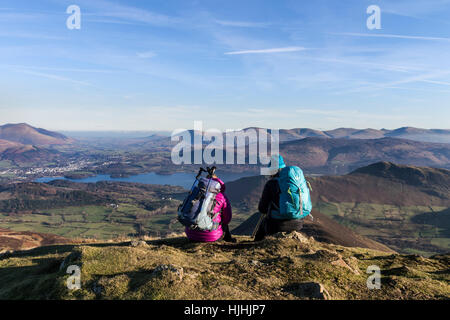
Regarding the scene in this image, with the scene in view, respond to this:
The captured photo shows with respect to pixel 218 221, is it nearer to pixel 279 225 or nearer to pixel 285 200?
pixel 279 225

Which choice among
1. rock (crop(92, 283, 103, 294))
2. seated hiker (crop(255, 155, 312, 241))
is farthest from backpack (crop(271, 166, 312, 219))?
rock (crop(92, 283, 103, 294))

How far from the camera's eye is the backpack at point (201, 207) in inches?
404

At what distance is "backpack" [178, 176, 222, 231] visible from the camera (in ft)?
33.6

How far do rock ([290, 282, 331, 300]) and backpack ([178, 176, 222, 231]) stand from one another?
4728 millimetres

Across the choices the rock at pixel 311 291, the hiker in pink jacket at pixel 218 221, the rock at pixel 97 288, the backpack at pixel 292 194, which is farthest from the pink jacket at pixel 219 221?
the rock at pixel 97 288

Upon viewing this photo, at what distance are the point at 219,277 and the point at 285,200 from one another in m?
5.15

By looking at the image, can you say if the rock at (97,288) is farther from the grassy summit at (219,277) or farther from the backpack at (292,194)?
the backpack at (292,194)

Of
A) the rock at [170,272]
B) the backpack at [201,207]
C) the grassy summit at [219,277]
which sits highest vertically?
the backpack at [201,207]

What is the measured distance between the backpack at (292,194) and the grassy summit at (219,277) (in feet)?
4.71

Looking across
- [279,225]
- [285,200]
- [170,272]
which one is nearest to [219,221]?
[279,225]

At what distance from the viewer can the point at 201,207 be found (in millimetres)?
10305

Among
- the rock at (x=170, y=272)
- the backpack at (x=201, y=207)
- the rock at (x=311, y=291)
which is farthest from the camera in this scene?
the backpack at (x=201, y=207)
